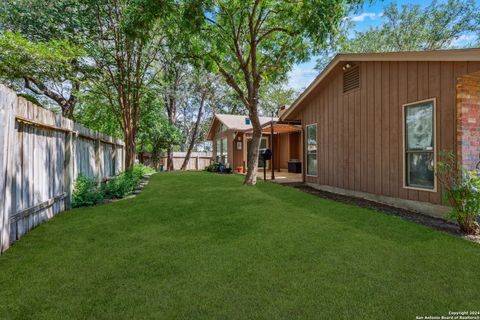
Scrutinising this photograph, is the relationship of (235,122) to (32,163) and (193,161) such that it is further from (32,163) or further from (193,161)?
(32,163)

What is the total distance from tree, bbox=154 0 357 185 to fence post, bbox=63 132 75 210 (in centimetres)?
510

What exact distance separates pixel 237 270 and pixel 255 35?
836 centimetres

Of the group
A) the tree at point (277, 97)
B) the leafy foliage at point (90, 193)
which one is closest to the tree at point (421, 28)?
the tree at point (277, 97)

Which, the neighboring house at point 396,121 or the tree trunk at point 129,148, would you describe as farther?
the tree trunk at point 129,148

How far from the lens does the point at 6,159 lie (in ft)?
9.87

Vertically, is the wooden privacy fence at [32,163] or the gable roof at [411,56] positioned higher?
the gable roof at [411,56]

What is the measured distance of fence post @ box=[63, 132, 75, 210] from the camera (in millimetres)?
5308

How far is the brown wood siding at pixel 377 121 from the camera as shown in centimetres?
480

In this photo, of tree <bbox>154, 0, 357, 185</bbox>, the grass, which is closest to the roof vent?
tree <bbox>154, 0, 357, 185</bbox>

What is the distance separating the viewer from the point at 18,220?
3.43 metres

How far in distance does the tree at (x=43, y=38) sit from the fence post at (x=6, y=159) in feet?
22.3

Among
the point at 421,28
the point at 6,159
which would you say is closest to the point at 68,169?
the point at 6,159

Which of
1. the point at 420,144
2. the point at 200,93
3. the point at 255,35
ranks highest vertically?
the point at 200,93

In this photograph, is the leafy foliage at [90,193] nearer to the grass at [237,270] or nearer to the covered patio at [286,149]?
the grass at [237,270]
